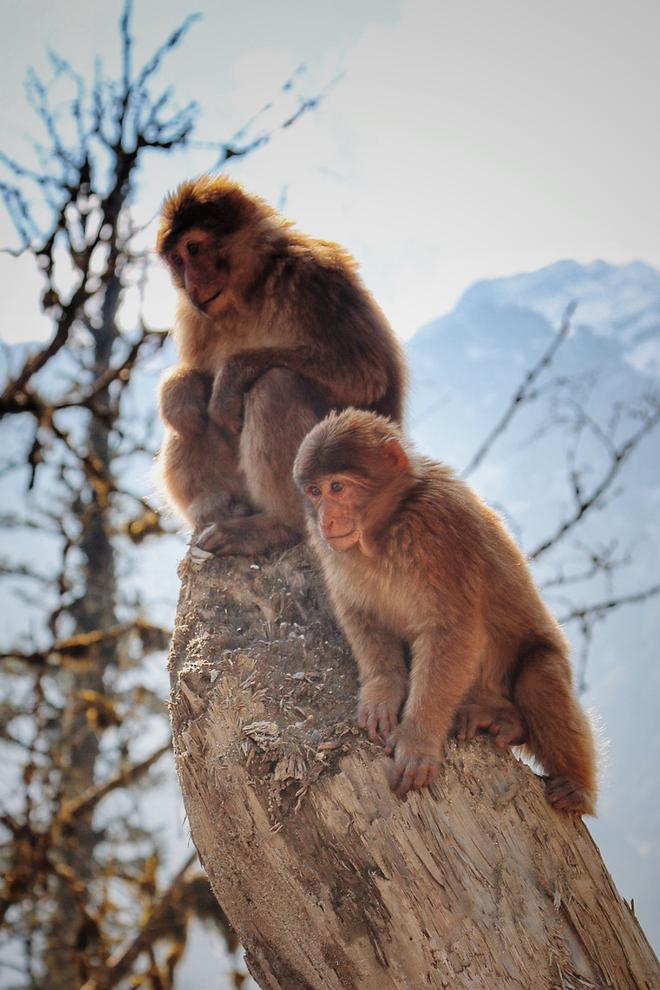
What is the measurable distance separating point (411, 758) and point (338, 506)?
850 mm

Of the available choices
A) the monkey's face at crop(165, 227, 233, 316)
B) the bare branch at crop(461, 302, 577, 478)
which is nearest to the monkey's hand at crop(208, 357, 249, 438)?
the monkey's face at crop(165, 227, 233, 316)

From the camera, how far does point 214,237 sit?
3.66 m

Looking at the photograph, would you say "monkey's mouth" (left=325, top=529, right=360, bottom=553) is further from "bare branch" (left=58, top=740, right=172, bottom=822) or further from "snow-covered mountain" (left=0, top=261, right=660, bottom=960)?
"snow-covered mountain" (left=0, top=261, right=660, bottom=960)

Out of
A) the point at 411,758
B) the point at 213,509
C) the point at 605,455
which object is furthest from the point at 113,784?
the point at 605,455

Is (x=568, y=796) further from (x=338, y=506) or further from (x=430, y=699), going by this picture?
(x=338, y=506)

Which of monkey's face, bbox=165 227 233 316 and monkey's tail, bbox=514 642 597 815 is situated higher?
monkey's face, bbox=165 227 233 316

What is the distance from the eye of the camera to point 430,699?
2721 millimetres

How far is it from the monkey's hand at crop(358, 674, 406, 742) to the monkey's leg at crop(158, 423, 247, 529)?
1.28 metres

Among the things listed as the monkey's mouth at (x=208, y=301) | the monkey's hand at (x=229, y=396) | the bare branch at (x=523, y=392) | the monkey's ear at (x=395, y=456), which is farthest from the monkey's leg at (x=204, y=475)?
the bare branch at (x=523, y=392)

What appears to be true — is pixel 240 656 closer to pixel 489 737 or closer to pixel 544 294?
pixel 489 737

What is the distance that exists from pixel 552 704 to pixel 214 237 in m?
2.37

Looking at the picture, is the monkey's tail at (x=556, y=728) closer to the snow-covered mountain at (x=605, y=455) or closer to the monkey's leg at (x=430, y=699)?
the monkey's leg at (x=430, y=699)

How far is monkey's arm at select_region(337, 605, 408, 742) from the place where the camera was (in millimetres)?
2730

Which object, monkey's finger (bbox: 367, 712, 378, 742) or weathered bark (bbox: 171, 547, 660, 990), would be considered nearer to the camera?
weathered bark (bbox: 171, 547, 660, 990)
